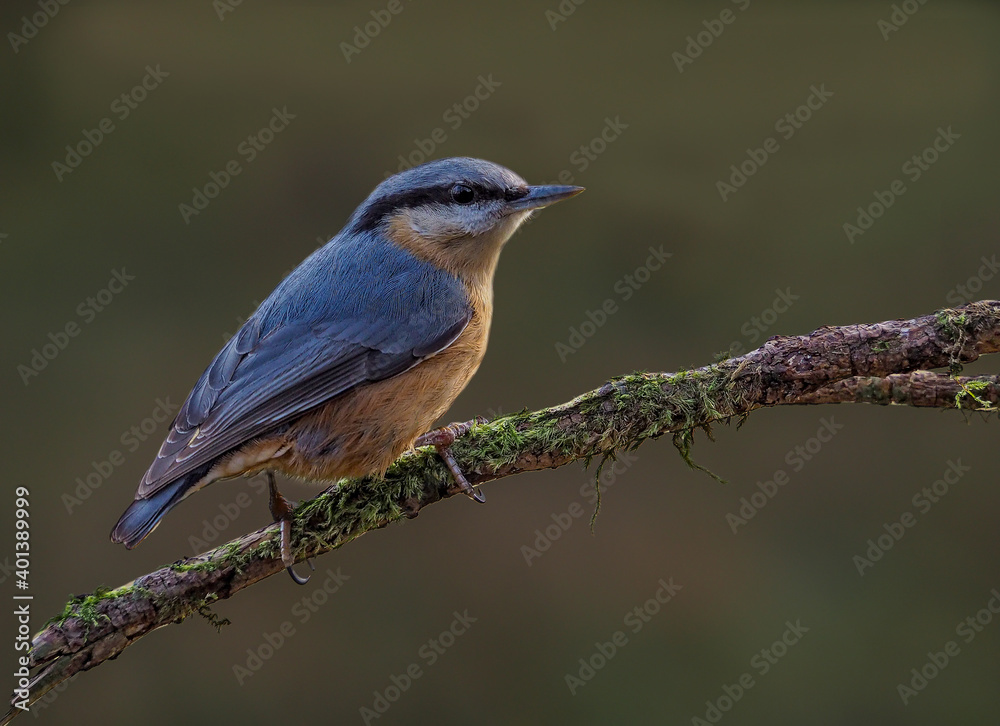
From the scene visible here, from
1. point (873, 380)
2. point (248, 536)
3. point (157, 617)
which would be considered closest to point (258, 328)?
point (248, 536)

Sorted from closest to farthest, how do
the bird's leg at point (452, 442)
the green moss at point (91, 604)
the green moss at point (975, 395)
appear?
the green moss at point (91, 604) < the green moss at point (975, 395) < the bird's leg at point (452, 442)

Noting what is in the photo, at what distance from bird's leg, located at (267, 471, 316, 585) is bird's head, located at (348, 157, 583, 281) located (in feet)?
2.94

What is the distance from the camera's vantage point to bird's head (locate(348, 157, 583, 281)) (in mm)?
2676

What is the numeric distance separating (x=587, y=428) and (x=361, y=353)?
2.33ft

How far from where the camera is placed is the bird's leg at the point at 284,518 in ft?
7.18

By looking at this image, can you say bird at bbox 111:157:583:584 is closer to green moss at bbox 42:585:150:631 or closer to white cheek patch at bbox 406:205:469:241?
white cheek patch at bbox 406:205:469:241

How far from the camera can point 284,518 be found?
89.7 inches

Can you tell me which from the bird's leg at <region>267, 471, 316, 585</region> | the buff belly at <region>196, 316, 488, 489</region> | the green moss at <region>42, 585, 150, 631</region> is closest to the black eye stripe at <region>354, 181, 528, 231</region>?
the buff belly at <region>196, 316, 488, 489</region>

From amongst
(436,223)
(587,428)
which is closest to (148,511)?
(587,428)

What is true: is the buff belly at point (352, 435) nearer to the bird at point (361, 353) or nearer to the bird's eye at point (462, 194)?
the bird at point (361, 353)

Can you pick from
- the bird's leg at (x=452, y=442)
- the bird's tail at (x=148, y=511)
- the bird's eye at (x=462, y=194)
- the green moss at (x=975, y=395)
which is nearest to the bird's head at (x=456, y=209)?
the bird's eye at (x=462, y=194)

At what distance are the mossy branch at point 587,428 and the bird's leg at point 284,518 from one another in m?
0.03

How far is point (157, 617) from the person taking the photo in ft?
6.68

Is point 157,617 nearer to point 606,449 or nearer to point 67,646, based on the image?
point 67,646
